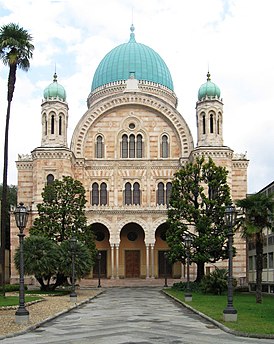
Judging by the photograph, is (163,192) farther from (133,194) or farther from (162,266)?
(162,266)

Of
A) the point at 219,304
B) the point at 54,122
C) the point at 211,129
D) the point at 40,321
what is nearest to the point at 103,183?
the point at 54,122

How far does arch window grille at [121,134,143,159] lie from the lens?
199ft

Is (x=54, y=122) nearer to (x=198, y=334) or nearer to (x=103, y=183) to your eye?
(x=103, y=183)

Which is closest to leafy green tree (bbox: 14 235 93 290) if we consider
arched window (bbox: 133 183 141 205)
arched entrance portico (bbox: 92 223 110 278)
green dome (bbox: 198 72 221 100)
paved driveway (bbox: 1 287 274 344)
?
paved driveway (bbox: 1 287 274 344)

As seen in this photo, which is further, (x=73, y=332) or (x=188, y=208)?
(x=188, y=208)

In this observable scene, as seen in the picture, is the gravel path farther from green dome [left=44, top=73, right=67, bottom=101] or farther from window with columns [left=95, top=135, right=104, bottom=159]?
green dome [left=44, top=73, right=67, bottom=101]

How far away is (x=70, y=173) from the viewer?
5788 centimetres

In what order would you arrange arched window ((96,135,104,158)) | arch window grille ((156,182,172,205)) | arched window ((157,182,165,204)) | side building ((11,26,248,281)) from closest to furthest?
side building ((11,26,248,281)) → arch window grille ((156,182,172,205)) → arched window ((157,182,165,204)) → arched window ((96,135,104,158))

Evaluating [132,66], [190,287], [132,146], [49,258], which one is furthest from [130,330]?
[132,66]

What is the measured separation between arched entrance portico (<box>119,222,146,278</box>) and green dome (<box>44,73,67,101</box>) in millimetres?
14685

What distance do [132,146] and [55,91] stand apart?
951 centimetres

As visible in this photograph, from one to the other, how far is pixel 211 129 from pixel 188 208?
55.4ft

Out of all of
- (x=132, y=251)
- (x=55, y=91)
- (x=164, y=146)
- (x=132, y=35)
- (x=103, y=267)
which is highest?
(x=132, y=35)

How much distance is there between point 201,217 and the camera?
4281 cm
